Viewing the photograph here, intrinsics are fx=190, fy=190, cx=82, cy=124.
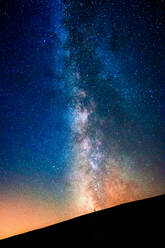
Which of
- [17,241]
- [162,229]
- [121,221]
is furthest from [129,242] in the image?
[17,241]

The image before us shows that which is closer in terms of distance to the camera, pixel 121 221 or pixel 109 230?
pixel 109 230

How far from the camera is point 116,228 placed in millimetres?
5219

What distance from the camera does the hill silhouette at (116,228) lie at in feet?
14.9

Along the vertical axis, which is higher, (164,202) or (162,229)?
(164,202)

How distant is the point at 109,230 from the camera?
5.22 m

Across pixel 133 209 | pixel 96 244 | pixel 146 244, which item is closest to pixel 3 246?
pixel 96 244

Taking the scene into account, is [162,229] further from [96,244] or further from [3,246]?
[3,246]

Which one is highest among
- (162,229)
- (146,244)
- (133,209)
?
(133,209)

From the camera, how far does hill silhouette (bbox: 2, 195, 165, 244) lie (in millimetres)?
4531

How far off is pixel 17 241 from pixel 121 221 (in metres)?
3.83

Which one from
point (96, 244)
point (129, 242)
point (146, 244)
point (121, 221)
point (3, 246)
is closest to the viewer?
point (146, 244)

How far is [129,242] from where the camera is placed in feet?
14.0

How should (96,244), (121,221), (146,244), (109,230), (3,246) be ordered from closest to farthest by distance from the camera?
(146,244) < (96,244) < (109,230) < (121,221) < (3,246)

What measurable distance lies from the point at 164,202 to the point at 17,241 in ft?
17.1
